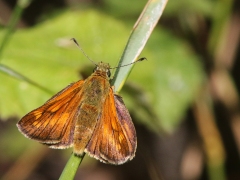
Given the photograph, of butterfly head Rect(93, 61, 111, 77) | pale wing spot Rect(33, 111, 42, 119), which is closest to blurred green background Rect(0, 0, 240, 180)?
butterfly head Rect(93, 61, 111, 77)

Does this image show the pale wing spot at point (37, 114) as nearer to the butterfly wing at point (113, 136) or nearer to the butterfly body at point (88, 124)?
the butterfly body at point (88, 124)

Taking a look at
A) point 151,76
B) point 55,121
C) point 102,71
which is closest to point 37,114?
point 55,121

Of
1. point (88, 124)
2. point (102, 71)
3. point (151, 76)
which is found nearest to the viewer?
point (88, 124)

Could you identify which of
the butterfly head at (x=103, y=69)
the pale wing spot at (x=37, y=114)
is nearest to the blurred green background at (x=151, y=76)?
the butterfly head at (x=103, y=69)

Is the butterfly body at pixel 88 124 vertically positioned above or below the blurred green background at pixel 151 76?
below

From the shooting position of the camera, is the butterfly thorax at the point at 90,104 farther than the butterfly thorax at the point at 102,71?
No

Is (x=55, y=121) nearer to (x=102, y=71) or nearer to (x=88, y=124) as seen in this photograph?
(x=88, y=124)

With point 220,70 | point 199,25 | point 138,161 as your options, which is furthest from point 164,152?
point 199,25

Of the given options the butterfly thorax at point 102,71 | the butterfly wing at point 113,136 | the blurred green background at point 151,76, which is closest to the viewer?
the butterfly wing at point 113,136
